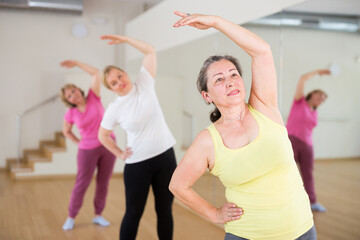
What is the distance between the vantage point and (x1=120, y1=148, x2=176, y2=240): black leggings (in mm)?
2566

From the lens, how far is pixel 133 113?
2.68 metres

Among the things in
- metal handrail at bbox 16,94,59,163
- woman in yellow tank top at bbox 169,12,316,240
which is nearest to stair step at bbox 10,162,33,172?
metal handrail at bbox 16,94,59,163

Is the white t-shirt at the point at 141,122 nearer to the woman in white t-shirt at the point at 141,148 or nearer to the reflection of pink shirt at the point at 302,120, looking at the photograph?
the woman in white t-shirt at the point at 141,148

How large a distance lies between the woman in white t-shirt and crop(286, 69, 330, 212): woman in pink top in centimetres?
83

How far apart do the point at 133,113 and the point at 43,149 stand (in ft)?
15.8

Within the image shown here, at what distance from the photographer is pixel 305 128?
2.71 metres

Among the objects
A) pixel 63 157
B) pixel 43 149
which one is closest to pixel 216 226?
pixel 63 157

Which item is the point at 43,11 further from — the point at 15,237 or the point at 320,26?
the point at 320,26

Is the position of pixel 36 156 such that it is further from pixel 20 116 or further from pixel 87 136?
pixel 87 136

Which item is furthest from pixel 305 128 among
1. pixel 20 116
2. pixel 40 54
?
pixel 40 54

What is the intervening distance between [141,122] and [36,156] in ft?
15.0

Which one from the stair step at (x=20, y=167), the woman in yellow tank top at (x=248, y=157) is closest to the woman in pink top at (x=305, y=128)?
the woman in yellow tank top at (x=248, y=157)

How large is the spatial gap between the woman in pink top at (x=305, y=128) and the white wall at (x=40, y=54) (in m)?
5.21

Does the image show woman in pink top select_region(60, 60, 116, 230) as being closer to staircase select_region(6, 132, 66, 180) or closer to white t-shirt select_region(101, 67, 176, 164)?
white t-shirt select_region(101, 67, 176, 164)
